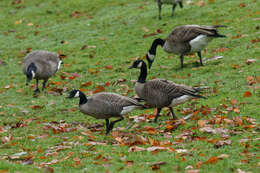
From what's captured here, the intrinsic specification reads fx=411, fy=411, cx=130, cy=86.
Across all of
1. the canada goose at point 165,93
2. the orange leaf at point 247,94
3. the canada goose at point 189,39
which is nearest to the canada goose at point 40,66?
the canada goose at point 189,39

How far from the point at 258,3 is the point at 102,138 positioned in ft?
45.7

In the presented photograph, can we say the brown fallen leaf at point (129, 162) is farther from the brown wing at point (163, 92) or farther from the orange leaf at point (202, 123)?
the brown wing at point (163, 92)

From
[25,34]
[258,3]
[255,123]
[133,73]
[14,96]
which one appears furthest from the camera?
[25,34]

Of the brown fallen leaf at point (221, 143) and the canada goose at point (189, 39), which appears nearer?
the brown fallen leaf at point (221, 143)

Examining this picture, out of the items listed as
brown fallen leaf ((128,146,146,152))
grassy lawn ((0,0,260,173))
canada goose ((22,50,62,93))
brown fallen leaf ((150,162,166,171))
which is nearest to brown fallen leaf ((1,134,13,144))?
grassy lawn ((0,0,260,173))

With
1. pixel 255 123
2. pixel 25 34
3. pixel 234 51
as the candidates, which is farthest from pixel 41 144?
pixel 25 34

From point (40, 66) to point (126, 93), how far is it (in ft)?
11.0

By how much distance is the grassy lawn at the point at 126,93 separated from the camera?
23.2ft

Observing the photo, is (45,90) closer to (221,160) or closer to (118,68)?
(118,68)

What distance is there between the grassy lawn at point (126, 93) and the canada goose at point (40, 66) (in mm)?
593

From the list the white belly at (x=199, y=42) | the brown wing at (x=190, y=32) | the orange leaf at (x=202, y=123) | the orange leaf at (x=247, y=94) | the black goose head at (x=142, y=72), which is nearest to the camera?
the orange leaf at (x=202, y=123)

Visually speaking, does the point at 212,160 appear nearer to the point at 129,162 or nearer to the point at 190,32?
the point at 129,162

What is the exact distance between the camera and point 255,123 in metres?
8.32

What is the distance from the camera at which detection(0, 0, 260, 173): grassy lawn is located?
7086 millimetres
